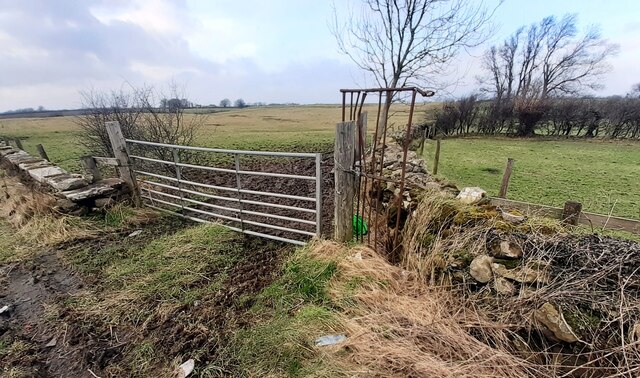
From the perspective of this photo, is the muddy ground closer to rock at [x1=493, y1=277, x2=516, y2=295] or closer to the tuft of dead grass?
the tuft of dead grass

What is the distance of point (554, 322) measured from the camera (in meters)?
1.81

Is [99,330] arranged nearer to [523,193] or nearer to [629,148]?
[523,193]

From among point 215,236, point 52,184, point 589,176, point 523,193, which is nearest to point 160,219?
point 215,236

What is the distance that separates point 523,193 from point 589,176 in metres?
4.42

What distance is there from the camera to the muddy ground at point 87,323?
7.59 feet

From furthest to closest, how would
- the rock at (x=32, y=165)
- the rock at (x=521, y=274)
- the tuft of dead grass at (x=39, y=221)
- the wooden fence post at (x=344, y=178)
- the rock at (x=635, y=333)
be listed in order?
the rock at (x=32, y=165)
the tuft of dead grass at (x=39, y=221)
the wooden fence post at (x=344, y=178)
the rock at (x=521, y=274)
the rock at (x=635, y=333)

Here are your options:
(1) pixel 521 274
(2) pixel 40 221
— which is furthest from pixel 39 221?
(1) pixel 521 274

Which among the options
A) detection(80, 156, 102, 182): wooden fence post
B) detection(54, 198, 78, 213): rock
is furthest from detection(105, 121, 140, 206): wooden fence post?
detection(54, 198, 78, 213): rock

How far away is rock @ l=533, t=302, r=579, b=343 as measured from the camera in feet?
5.77

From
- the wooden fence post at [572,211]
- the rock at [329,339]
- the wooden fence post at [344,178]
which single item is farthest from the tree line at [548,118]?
the rock at [329,339]

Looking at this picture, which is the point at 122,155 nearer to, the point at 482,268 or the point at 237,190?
the point at 237,190

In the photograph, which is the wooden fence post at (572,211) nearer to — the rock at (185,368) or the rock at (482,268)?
the rock at (482,268)

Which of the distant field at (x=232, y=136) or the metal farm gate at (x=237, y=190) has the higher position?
the metal farm gate at (x=237, y=190)

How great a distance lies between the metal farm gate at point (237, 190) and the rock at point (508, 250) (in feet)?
6.06
